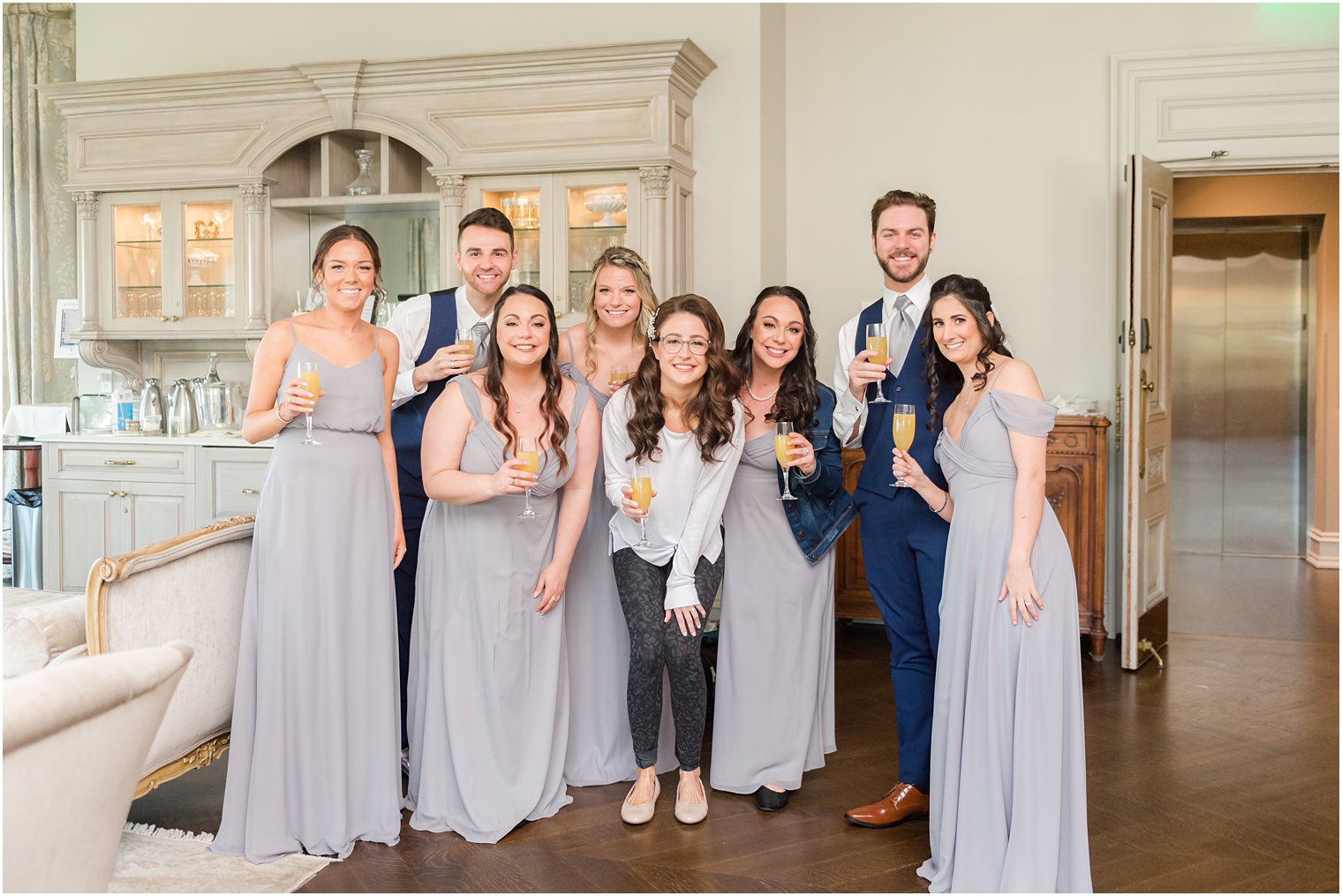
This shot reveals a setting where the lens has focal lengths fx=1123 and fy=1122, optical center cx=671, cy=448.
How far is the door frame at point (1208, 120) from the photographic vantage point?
5324mm

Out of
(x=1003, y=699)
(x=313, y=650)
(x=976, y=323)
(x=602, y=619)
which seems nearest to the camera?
(x=1003, y=699)

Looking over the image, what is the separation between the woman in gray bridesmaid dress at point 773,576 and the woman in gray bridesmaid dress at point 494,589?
1.64 feet

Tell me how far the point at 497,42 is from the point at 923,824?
14.1 ft

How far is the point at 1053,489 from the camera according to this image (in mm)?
5219

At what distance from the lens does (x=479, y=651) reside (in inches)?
124

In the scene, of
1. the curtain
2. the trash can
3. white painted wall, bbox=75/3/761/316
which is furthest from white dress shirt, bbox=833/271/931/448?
the curtain

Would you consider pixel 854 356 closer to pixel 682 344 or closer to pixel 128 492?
pixel 682 344

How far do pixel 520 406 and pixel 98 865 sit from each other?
1891mm

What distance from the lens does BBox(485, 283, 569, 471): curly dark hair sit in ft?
10.3

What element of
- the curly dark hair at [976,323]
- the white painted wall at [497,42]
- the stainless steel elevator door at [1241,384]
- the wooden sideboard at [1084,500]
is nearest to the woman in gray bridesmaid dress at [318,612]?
the curly dark hair at [976,323]

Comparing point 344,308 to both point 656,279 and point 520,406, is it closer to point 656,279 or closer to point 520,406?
point 520,406

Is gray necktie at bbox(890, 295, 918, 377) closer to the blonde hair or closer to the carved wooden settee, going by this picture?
the blonde hair

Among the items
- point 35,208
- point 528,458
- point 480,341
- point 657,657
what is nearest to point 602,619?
point 657,657

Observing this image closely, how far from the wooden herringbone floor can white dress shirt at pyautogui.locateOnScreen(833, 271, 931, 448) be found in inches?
44.5
